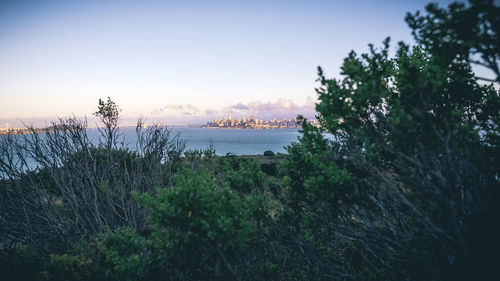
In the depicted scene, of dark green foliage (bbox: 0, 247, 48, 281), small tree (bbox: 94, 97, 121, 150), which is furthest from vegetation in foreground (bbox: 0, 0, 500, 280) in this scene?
small tree (bbox: 94, 97, 121, 150)

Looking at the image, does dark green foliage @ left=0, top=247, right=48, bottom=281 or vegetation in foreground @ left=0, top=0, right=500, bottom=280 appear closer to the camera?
vegetation in foreground @ left=0, top=0, right=500, bottom=280

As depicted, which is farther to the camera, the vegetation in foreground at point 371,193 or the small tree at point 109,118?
the small tree at point 109,118

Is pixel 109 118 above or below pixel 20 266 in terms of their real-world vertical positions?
above

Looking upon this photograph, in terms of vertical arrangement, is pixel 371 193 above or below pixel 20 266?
above

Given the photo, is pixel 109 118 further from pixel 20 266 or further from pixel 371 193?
pixel 371 193

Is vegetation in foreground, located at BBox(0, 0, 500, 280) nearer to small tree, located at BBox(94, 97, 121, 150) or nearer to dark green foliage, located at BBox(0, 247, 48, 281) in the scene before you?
dark green foliage, located at BBox(0, 247, 48, 281)

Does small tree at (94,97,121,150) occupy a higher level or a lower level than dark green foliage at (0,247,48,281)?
higher

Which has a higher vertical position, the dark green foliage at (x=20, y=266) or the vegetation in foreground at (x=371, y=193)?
the vegetation in foreground at (x=371, y=193)

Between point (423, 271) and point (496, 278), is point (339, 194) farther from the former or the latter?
point (496, 278)

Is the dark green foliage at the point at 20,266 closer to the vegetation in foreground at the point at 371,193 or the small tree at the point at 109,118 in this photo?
the vegetation in foreground at the point at 371,193

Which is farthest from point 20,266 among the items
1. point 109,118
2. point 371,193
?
point 371,193

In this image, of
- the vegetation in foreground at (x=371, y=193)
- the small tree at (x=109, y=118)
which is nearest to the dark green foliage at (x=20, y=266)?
the vegetation in foreground at (x=371, y=193)

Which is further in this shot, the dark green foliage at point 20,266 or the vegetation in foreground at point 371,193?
the dark green foliage at point 20,266

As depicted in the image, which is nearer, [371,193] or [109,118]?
[371,193]
